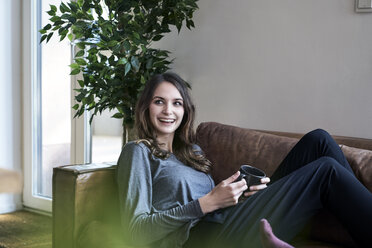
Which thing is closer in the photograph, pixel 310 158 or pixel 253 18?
pixel 310 158

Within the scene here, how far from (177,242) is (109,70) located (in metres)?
1.11

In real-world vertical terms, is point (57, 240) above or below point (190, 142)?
below

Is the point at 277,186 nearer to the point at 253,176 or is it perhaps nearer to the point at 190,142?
the point at 253,176

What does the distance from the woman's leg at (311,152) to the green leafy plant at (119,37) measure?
89 cm

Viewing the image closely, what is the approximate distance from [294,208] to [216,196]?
0.79 ft

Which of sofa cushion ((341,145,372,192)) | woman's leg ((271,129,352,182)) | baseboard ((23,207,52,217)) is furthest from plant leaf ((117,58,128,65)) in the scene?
baseboard ((23,207,52,217))

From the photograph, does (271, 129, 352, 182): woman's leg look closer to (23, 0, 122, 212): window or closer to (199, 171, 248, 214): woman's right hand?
(199, 171, 248, 214): woman's right hand

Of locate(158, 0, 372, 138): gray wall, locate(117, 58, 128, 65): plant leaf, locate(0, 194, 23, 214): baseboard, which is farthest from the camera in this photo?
locate(0, 194, 23, 214): baseboard

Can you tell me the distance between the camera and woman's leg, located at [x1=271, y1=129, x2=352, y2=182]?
1.66 m

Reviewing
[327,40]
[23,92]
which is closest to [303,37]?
[327,40]

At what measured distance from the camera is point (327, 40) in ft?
7.11

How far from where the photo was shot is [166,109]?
1.77 metres

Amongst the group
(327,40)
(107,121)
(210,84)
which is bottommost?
(107,121)

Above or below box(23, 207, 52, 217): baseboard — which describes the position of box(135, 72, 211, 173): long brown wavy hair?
above
